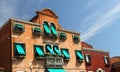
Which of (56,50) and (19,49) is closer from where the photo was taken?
(19,49)

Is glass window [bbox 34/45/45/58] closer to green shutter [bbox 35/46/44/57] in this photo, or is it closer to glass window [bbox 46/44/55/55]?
green shutter [bbox 35/46/44/57]

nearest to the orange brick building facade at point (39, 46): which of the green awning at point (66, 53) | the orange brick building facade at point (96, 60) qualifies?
the green awning at point (66, 53)

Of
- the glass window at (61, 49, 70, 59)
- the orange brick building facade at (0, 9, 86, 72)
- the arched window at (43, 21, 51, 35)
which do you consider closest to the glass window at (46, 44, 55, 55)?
the orange brick building facade at (0, 9, 86, 72)

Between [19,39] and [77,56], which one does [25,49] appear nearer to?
[19,39]

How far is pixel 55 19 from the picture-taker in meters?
40.2

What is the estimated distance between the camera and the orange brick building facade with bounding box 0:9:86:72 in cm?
3259

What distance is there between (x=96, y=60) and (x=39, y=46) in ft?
49.2

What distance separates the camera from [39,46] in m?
35.7

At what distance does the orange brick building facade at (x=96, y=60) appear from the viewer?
43719 mm

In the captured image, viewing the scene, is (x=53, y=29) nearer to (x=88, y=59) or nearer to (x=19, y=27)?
(x=19, y=27)

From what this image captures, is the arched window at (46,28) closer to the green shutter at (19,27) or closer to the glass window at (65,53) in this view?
the glass window at (65,53)

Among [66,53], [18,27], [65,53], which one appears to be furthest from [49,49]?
[18,27]

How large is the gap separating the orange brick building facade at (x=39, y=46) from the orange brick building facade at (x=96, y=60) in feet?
6.88

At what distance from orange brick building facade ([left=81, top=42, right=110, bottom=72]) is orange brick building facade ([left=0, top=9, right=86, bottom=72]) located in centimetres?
210
